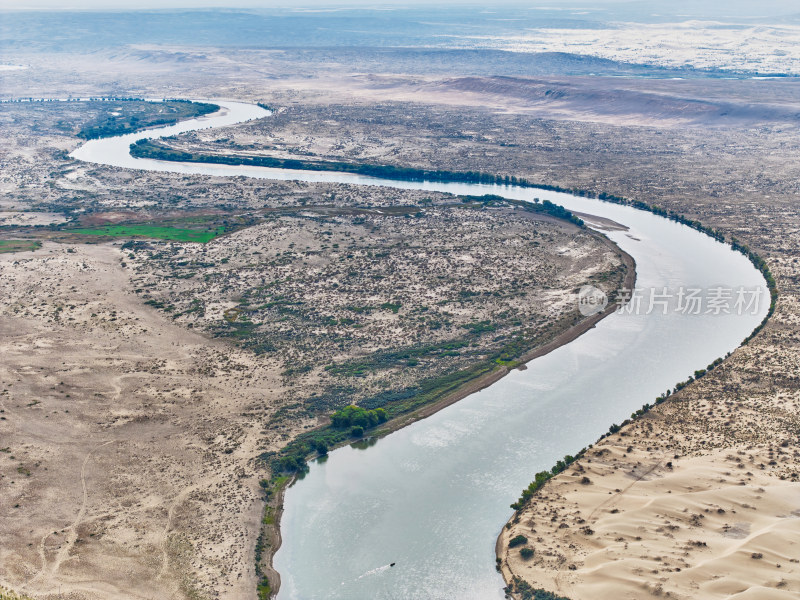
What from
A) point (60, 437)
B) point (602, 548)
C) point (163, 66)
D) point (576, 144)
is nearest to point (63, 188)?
point (60, 437)

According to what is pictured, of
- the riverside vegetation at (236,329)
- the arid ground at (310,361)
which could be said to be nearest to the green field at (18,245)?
the riverside vegetation at (236,329)

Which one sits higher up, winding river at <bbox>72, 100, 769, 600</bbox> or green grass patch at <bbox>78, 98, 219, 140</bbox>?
green grass patch at <bbox>78, 98, 219, 140</bbox>

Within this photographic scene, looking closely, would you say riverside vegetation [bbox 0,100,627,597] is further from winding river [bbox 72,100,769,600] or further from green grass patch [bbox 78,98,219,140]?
green grass patch [bbox 78,98,219,140]

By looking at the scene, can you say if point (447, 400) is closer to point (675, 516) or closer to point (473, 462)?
point (473, 462)

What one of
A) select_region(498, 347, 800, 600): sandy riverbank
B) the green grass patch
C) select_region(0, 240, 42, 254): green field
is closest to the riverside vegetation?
select_region(0, 240, 42, 254): green field

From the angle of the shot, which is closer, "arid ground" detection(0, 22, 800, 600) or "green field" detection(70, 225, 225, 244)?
"arid ground" detection(0, 22, 800, 600)

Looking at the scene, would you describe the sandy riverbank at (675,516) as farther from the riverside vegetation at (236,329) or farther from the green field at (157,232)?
the green field at (157,232)
